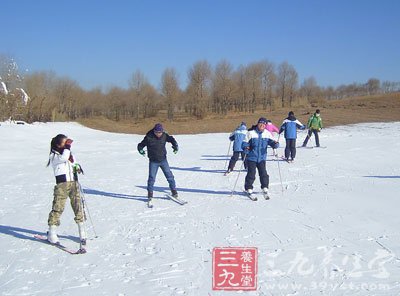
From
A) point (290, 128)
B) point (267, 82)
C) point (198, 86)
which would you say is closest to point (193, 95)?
point (198, 86)

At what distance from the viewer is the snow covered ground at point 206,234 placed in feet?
15.6

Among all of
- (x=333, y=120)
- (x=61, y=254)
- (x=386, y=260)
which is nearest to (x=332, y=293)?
(x=386, y=260)

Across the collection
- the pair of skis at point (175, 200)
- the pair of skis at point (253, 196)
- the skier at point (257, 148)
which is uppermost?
the skier at point (257, 148)

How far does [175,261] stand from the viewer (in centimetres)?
544

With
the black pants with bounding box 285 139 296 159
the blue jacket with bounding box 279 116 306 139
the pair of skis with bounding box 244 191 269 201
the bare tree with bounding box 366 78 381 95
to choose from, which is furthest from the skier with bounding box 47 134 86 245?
the bare tree with bounding box 366 78 381 95

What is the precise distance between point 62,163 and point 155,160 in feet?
9.17

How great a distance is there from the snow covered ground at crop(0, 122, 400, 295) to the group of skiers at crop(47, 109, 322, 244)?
0.45 m

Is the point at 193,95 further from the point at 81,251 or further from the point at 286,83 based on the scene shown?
the point at 81,251

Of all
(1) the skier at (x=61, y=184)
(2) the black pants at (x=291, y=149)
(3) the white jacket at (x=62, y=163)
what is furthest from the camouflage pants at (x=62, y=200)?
(2) the black pants at (x=291, y=149)

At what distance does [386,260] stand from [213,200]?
14.6ft

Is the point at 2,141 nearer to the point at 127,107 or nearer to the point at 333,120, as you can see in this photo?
the point at 333,120

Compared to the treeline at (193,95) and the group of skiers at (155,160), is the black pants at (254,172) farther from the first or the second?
the treeline at (193,95)

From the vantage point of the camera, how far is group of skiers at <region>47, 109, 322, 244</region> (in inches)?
243

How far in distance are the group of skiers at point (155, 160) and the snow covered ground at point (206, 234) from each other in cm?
45
